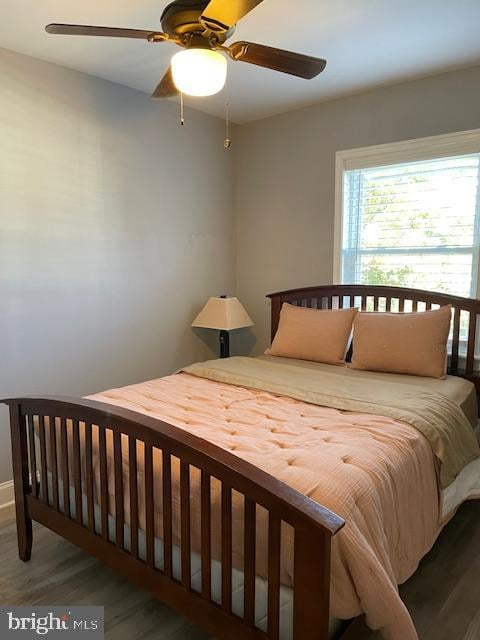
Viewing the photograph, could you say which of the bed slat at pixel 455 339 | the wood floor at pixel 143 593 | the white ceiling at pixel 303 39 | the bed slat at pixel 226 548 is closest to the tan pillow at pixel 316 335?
the bed slat at pixel 455 339

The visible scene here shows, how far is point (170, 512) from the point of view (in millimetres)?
1529

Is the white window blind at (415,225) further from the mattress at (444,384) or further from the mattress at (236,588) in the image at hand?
the mattress at (236,588)

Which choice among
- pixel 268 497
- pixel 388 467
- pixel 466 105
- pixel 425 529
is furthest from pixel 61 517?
pixel 466 105

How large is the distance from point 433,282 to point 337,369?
903 mm

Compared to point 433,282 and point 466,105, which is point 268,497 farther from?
point 466,105

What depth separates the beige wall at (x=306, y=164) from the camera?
9.73ft

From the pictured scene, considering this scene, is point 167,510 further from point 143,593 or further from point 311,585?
point 143,593

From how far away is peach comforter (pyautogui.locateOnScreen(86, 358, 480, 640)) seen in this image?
1.28 metres

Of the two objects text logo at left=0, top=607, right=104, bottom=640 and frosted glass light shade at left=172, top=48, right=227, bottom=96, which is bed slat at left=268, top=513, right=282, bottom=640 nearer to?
text logo at left=0, top=607, right=104, bottom=640

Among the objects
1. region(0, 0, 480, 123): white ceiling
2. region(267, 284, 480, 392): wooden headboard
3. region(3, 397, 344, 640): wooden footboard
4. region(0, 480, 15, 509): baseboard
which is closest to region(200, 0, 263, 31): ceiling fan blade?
region(0, 0, 480, 123): white ceiling

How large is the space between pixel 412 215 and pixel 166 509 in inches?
99.6

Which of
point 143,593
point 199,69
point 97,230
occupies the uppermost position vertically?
point 199,69

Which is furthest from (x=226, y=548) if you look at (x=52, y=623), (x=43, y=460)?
(x=43, y=460)

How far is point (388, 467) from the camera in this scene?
5.25 feet
